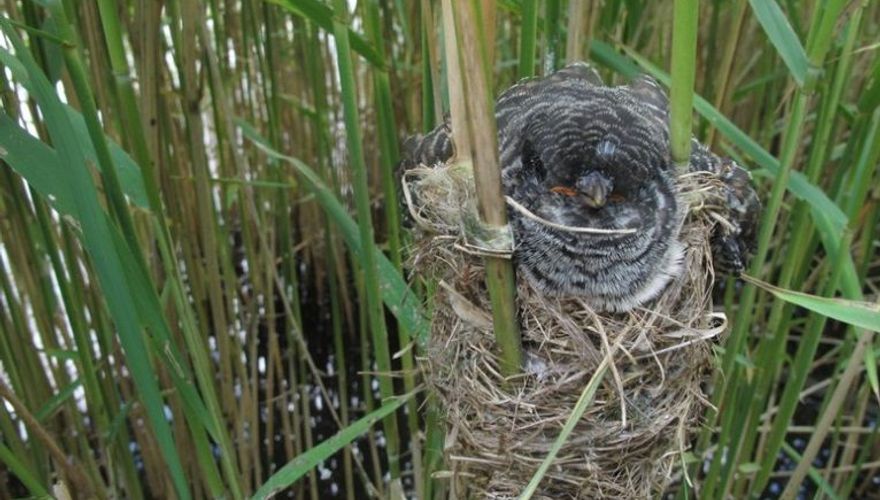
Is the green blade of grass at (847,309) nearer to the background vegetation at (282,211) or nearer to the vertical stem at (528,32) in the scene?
the background vegetation at (282,211)

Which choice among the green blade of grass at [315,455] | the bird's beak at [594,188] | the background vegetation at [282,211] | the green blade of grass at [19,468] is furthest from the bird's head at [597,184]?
the green blade of grass at [19,468]

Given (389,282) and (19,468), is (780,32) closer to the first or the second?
(389,282)

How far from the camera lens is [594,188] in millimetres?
863

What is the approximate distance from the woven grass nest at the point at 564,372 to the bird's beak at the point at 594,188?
73mm

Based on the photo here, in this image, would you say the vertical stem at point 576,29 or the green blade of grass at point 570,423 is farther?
the vertical stem at point 576,29

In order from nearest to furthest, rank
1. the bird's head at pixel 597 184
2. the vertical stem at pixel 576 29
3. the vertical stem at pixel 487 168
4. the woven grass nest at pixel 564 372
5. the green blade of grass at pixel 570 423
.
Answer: the vertical stem at pixel 487 168 < the green blade of grass at pixel 570 423 < the woven grass nest at pixel 564 372 < the bird's head at pixel 597 184 < the vertical stem at pixel 576 29

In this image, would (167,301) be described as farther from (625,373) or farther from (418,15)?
(625,373)

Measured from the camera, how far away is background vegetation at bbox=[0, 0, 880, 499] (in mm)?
776

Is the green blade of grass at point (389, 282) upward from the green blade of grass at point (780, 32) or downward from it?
downward

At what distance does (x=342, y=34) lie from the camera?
755 millimetres

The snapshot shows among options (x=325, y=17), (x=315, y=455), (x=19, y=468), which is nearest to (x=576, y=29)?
(x=325, y=17)

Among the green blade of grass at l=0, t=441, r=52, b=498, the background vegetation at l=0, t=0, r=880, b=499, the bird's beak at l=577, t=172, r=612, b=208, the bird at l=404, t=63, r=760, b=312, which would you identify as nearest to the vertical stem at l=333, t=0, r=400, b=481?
the background vegetation at l=0, t=0, r=880, b=499

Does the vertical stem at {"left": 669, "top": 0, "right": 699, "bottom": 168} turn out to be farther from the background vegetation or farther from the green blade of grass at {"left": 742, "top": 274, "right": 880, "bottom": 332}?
the green blade of grass at {"left": 742, "top": 274, "right": 880, "bottom": 332}

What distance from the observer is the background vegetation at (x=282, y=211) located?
2.55ft
